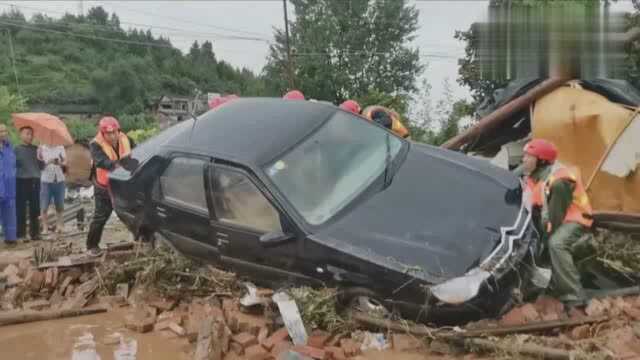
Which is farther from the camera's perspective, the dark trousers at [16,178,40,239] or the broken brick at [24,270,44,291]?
the dark trousers at [16,178,40,239]

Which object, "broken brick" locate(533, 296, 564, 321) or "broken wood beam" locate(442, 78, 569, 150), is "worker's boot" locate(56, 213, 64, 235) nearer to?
"broken wood beam" locate(442, 78, 569, 150)

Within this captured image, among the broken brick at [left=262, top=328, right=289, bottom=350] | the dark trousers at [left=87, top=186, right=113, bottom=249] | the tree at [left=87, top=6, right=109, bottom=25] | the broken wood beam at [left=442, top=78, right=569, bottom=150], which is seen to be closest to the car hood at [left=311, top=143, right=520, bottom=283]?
the broken brick at [left=262, top=328, right=289, bottom=350]

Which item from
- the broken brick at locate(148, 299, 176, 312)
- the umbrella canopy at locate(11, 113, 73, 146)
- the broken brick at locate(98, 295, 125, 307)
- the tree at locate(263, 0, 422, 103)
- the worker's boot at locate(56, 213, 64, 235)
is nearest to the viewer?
the broken brick at locate(148, 299, 176, 312)

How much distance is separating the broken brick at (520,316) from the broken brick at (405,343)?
Answer: 0.58 meters

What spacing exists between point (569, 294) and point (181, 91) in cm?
5977

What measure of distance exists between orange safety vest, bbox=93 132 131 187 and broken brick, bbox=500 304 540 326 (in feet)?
13.2

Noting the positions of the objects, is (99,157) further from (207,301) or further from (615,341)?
(615,341)

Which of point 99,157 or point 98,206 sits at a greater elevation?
point 99,157

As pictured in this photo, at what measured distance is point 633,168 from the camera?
20.5 ft

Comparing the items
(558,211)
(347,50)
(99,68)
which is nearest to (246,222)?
(558,211)

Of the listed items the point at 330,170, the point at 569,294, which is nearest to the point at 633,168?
the point at 569,294

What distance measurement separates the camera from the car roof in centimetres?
494

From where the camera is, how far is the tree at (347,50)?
3816cm

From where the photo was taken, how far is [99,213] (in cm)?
661
